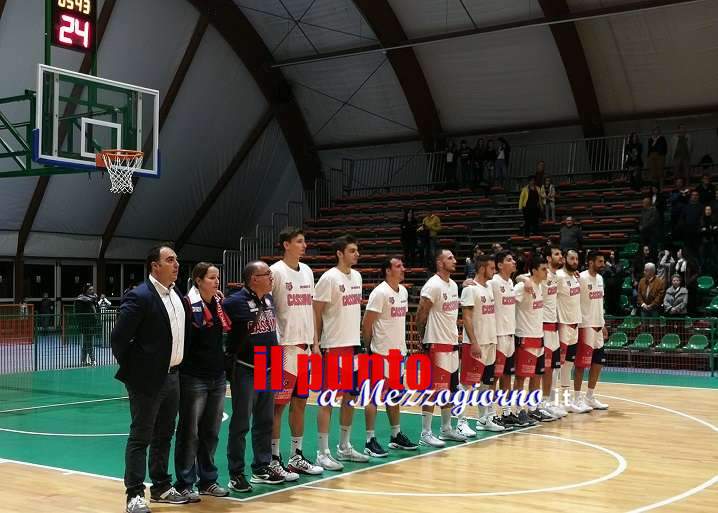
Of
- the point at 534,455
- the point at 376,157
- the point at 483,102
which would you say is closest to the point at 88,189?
the point at 376,157

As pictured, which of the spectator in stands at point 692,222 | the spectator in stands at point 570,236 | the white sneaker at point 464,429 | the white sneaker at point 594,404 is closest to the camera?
the white sneaker at point 464,429

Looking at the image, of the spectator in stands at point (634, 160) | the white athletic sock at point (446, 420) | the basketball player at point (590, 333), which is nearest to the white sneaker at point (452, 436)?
the white athletic sock at point (446, 420)

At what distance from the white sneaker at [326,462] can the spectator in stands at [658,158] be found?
1691 centimetres

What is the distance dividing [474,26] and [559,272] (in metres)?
13.4

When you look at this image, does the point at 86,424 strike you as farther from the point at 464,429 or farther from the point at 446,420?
the point at 464,429

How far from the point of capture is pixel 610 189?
81.9 ft

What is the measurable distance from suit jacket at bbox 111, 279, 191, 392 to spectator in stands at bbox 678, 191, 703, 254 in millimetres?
15374

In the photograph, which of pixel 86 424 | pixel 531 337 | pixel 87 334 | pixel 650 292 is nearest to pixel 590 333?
pixel 531 337

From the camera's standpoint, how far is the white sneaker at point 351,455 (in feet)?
29.6

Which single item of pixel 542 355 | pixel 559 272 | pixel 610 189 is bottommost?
pixel 542 355

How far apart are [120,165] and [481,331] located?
666cm

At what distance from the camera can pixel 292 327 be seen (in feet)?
27.0

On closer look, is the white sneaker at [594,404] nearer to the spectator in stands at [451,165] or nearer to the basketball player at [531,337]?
the basketball player at [531,337]

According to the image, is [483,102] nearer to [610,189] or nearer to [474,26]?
[474,26]
